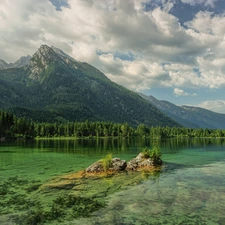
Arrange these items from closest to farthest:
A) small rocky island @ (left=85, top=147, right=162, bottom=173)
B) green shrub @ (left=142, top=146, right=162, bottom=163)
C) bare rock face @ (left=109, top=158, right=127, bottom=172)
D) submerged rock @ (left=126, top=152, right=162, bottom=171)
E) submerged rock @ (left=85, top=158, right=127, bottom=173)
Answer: submerged rock @ (left=85, top=158, right=127, bottom=173), small rocky island @ (left=85, top=147, right=162, bottom=173), bare rock face @ (left=109, top=158, right=127, bottom=172), submerged rock @ (left=126, top=152, right=162, bottom=171), green shrub @ (left=142, top=146, right=162, bottom=163)

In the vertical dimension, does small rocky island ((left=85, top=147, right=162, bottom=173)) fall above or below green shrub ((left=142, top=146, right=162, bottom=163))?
below

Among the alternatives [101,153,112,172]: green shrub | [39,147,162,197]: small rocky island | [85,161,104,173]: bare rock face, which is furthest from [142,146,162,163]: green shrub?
[85,161,104,173]: bare rock face

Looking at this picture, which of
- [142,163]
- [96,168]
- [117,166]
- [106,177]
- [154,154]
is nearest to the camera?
[106,177]

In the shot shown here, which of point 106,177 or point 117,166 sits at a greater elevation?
point 117,166

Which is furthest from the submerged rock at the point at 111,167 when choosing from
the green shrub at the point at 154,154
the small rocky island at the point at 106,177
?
the green shrub at the point at 154,154

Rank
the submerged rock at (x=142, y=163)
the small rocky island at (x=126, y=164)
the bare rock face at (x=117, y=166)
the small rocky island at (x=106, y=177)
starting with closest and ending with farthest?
1. the small rocky island at (x=106, y=177)
2. the small rocky island at (x=126, y=164)
3. the bare rock face at (x=117, y=166)
4. the submerged rock at (x=142, y=163)

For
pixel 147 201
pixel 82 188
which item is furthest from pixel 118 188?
pixel 147 201

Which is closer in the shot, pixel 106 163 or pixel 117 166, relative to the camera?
pixel 106 163

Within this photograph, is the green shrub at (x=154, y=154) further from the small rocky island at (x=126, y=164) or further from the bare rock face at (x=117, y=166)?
the bare rock face at (x=117, y=166)

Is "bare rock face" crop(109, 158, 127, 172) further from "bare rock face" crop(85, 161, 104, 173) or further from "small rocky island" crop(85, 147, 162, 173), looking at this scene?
"bare rock face" crop(85, 161, 104, 173)

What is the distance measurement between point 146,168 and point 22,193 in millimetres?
27720

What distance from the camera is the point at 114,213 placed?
72.5 ft

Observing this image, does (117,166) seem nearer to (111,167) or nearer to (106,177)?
(111,167)

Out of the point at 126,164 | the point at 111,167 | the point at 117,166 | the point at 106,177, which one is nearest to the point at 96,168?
the point at 111,167
